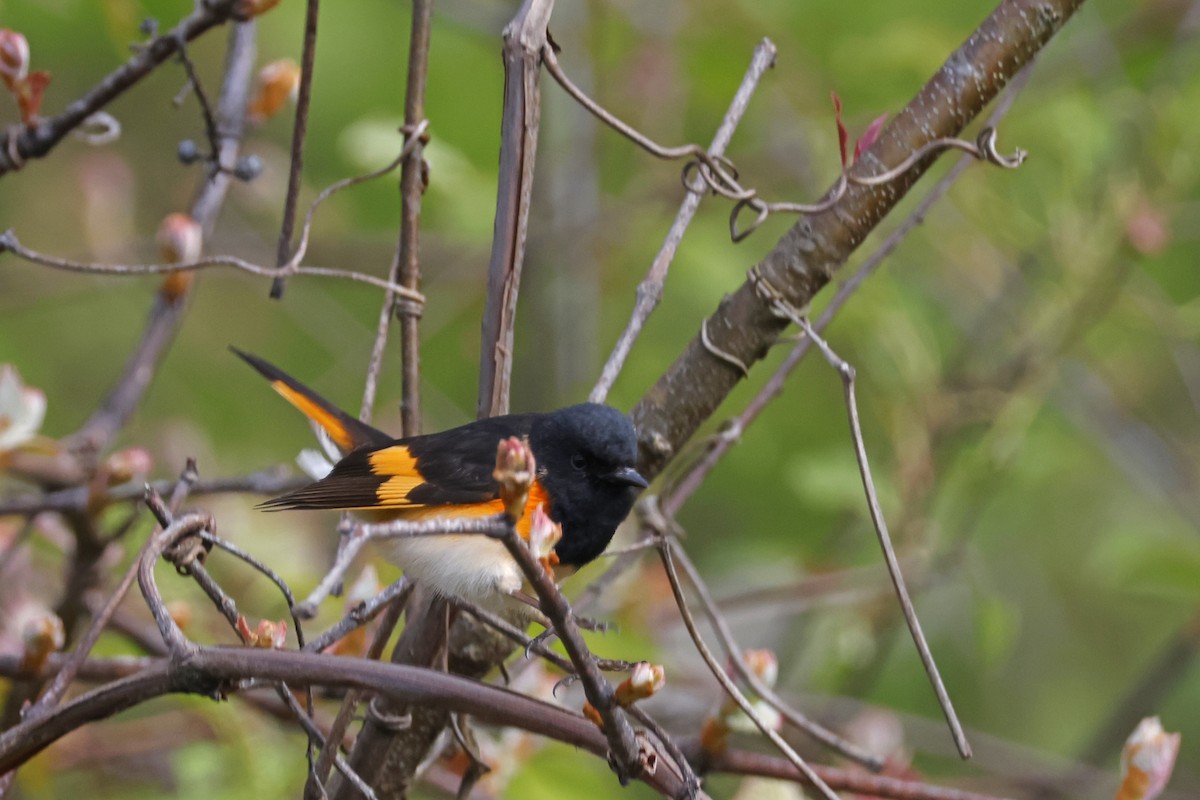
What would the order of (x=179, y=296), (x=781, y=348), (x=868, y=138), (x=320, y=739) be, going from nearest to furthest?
(x=320, y=739)
(x=868, y=138)
(x=179, y=296)
(x=781, y=348)

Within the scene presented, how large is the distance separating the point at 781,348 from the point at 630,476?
1973 millimetres

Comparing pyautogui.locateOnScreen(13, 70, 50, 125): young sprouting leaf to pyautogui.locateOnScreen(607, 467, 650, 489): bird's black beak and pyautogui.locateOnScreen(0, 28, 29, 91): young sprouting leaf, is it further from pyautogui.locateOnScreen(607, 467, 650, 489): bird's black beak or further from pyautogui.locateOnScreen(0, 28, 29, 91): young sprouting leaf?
pyautogui.locateOnScreen(607, 467, 650, 489): bird's black beak

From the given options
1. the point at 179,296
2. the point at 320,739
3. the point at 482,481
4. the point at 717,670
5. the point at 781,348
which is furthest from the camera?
the point at 781,348

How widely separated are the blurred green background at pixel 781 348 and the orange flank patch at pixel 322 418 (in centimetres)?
39

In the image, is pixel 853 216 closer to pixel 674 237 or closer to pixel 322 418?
pixel 674 237

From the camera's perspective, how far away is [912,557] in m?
3.10

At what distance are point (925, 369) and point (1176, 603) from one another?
2.06 meters

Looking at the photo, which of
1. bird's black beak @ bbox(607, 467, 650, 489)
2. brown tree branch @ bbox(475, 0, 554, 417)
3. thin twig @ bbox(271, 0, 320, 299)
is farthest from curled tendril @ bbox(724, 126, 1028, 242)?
thin twig @ bbox(271, 0, 320, 299)

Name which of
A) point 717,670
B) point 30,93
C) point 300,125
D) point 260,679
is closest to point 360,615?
point 260,679

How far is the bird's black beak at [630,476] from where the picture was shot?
1869 millimetres

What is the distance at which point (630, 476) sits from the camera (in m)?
1.88

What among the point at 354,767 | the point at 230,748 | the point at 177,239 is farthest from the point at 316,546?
the point at 354,767

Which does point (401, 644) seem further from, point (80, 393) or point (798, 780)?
point (80, 393)

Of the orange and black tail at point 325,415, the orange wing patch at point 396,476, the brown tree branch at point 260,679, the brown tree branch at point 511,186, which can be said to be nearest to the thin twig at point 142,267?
the brown tree branch at point 511,186
